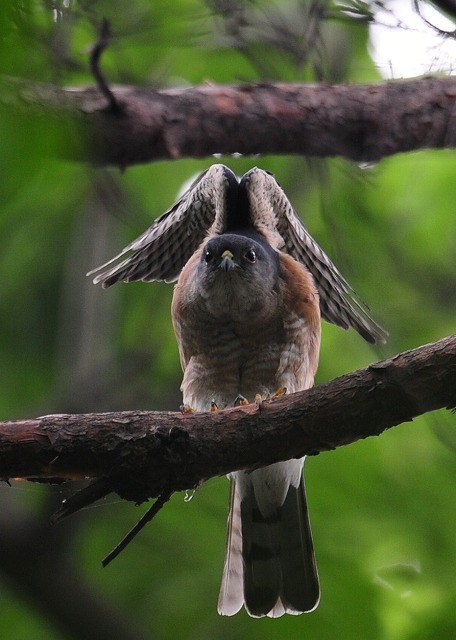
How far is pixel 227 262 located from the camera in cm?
464

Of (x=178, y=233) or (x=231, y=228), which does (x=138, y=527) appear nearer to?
(x=231, y=228)

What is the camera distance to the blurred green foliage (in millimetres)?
4785

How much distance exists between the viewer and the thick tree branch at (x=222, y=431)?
2.91 metres

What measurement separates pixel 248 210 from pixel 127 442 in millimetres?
2506

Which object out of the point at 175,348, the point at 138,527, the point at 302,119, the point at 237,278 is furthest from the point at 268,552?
the point at 175,348

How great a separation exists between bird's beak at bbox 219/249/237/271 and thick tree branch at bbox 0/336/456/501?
1560 mm

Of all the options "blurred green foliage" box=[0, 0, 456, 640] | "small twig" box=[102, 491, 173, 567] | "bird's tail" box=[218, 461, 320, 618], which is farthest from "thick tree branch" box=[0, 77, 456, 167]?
"small twig" box=[102, 491, 173, 567]

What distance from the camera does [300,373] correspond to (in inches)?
185

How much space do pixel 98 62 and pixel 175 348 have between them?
3.70 metres

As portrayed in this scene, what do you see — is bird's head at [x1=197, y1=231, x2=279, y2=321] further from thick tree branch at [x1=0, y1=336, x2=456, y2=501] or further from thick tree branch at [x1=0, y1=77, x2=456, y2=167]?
thick tree branch at [x1=0, y1=336, x2=456, y2=501]

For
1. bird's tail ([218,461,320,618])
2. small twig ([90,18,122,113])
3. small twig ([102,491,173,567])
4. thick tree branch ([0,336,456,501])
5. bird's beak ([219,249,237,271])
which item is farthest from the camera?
bird's tail ([218,461,320,618])

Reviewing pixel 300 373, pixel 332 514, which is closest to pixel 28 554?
pixel 332 514

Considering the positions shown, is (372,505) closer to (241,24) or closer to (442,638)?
(442,638)

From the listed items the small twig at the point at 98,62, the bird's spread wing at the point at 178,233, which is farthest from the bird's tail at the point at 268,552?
the small twig at the point at 98,62
